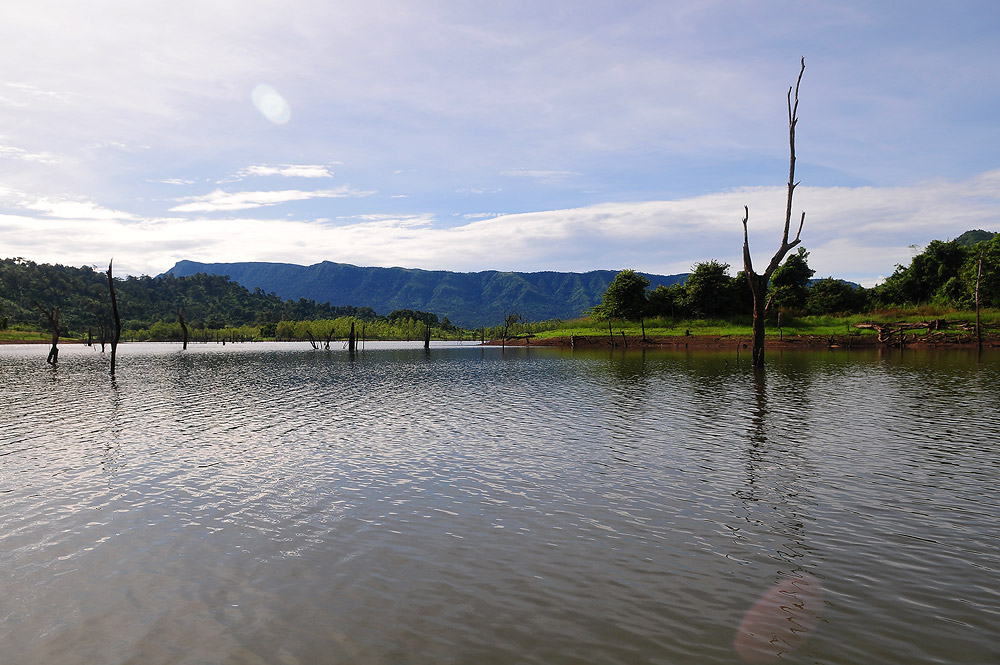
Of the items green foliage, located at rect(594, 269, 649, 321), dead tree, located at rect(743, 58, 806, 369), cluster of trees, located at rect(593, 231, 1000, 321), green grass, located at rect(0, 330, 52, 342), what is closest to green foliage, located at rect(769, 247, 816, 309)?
cluster of trees, located at rect(593, 231, 1000, 321)

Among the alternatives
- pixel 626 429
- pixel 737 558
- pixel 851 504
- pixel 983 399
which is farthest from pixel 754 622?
pixel 983 399

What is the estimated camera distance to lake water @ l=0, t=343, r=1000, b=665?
26.1 feet

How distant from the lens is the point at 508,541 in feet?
38.6

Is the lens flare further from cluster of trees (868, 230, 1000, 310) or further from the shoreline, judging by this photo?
cluster of trees (868, 230, 1000, 310)

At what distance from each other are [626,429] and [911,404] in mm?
16762

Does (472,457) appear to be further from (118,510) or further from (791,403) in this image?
(791,403)

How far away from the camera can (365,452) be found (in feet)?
68.1

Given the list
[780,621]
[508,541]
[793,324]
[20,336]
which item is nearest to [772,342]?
[793,324]

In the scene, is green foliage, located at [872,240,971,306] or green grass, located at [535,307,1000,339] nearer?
green grass, located at [535,307,1000,339]

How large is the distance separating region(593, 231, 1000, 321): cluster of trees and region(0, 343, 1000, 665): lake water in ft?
300

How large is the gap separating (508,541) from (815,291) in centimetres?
12381

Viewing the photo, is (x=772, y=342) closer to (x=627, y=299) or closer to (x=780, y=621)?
(x=627, y=299)

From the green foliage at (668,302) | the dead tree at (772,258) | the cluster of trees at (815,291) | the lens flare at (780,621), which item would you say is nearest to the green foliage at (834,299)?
the cluster of trees at (815,291)

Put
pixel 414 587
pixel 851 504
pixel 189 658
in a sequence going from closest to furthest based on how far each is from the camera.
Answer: pixel 189 658 < pixel 414 587 < pixel 851 504
